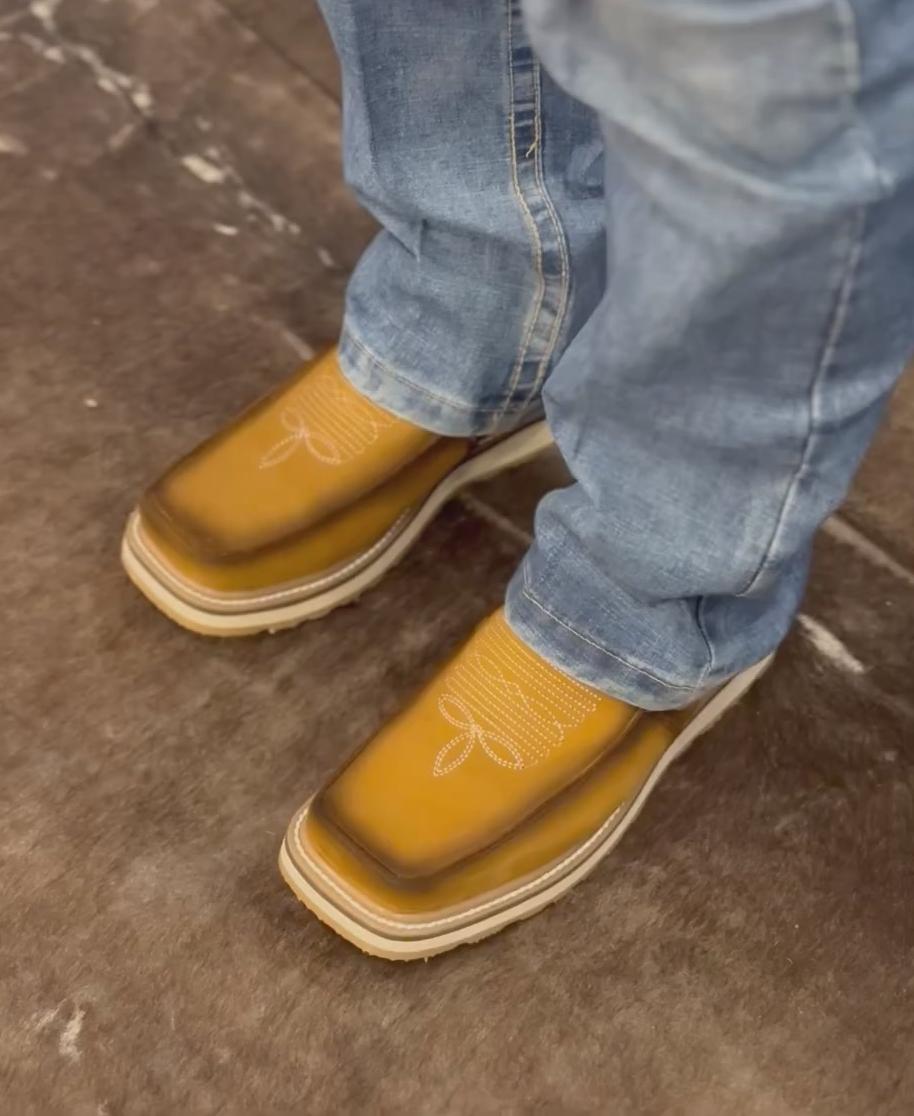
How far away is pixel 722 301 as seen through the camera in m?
0.48

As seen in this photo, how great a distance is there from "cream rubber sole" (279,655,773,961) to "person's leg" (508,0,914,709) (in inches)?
5.3

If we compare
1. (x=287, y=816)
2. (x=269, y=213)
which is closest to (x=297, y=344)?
(x=269, y=213)

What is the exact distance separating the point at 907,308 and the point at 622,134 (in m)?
0.14

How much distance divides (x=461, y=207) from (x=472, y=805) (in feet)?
1.22

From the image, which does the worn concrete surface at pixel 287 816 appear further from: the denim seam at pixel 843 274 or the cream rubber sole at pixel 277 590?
the denim seam at pixel 843 274

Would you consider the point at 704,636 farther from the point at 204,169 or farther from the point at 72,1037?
the point at 204,169

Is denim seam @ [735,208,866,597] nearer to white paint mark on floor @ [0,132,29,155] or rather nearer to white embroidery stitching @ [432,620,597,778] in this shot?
white embroidery stitching @ [432,620,597,778]

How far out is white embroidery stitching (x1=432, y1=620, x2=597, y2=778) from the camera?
71 cm

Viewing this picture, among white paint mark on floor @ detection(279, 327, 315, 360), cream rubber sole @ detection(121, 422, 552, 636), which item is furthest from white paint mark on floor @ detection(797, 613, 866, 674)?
white paint mark on floor @ detection(279, 327, 315, 360)

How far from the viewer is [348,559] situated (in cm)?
84

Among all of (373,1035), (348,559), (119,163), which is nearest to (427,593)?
(348,559)

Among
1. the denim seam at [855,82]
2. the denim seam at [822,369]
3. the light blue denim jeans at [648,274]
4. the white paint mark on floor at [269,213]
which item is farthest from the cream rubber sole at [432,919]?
the white paint mark on floor at [269,213]

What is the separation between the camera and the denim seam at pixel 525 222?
679 millimetres

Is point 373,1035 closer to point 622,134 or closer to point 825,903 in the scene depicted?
point 825,903
